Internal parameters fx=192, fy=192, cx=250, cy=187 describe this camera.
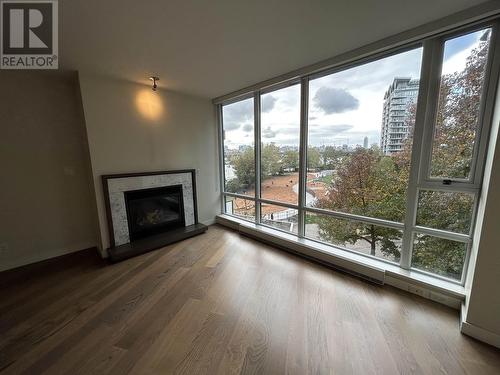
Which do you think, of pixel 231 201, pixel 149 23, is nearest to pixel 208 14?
pixel 149 23

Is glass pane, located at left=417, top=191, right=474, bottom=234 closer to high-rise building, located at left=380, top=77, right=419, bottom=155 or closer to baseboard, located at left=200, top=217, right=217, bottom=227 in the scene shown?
high-rise building, located at left=380, top=77, right=419, bottom=155

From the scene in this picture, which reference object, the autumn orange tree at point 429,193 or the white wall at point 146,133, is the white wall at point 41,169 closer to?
the white wall at point 146,133

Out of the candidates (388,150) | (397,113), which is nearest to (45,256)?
(388,150)

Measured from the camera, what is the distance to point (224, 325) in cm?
162

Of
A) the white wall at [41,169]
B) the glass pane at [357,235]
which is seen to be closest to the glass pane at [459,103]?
the glass pane at [357,235]

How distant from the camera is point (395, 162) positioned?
2.04 m

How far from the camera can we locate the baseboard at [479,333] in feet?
4.64

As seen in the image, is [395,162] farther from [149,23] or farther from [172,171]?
[172,171]

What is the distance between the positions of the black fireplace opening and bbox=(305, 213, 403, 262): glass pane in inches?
89.5

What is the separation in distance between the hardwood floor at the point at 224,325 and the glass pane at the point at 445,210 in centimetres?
76

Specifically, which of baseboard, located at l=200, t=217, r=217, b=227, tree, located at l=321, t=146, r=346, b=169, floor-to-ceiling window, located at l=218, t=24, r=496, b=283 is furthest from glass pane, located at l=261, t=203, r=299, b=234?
baseboard, located at l=200, t=217, r=217, b=227

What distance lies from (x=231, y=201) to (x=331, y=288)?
250 cm

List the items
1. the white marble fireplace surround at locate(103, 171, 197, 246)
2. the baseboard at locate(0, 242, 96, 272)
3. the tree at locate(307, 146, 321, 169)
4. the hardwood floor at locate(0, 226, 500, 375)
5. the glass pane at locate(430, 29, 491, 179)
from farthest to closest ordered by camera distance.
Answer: the white marble fireplace surround at locate(103, 171, 197, 246) < the tree at locate(307, 146, 321, 169) < the baseboard at locate(0, 242, 96, 272) < the glass pane at locate(430, 29, 491, 179) < the hardwood floor at locate(0, 226, 500, 375)

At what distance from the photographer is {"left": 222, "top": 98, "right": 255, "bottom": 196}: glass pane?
3455 millimetres
